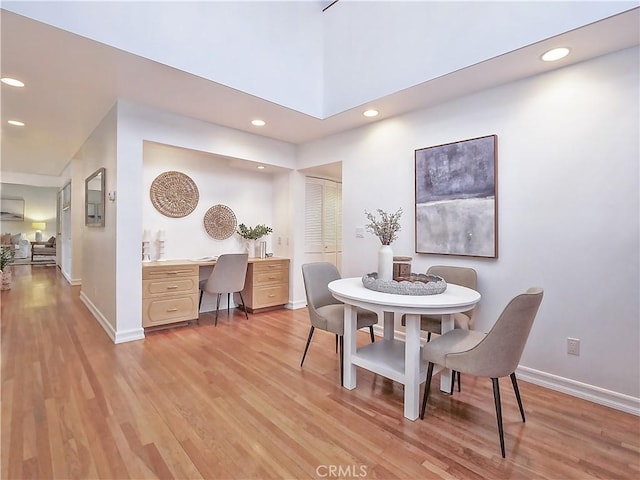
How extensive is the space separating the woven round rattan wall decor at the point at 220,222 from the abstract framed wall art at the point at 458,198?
281cm

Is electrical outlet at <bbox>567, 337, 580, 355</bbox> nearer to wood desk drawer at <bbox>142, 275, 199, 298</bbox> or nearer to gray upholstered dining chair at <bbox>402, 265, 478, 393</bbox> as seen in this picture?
gray upholstered dining chair at <bbox>402, 265, 478, 393</bbox>

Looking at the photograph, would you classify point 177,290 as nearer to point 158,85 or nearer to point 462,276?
point 158,85

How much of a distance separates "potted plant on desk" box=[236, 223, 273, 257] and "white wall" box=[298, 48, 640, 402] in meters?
2.80

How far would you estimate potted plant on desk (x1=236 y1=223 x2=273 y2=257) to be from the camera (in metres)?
4.75

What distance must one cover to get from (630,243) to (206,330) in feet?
12.9

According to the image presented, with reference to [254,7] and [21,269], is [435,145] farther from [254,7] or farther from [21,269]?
[21,269]

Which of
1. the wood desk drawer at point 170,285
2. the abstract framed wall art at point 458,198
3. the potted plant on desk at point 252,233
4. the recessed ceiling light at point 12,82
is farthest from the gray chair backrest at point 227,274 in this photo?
the recessed ceiling light at point 12,82

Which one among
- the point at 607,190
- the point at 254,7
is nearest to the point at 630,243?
the point at 607,190

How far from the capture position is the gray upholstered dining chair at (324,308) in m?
2.53

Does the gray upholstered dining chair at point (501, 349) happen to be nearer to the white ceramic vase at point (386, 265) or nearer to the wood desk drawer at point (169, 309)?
the white ceramic vase at point (386, 265)

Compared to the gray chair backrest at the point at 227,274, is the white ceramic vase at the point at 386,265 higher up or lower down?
higher up

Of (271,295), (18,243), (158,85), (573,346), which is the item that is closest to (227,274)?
(271,295)

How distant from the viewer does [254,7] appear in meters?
2.97

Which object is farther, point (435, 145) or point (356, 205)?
point (356, 205)
